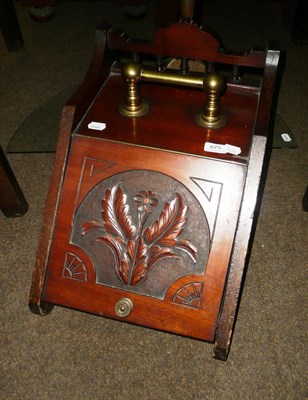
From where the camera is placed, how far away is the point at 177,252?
96 centimetres

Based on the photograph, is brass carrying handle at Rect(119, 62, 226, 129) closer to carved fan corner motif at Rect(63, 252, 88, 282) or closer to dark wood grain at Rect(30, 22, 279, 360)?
dark wood grain at Rect(30, 22, 279, 360)

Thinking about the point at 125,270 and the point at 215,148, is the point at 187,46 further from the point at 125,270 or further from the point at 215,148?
the point at 125,270

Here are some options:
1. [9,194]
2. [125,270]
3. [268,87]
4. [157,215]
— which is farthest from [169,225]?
[9,194]

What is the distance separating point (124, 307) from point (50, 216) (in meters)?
0.28

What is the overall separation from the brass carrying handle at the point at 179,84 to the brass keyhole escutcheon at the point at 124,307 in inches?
18.0

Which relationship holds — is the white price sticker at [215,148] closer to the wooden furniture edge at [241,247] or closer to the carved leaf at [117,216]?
the wooden furniture edge at [241,247]

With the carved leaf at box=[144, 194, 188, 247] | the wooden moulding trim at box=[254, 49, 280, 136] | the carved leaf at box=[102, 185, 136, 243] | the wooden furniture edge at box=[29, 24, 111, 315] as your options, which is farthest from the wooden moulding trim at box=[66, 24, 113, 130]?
the wooden moulding trim at box=[254, 49, 280, 136]

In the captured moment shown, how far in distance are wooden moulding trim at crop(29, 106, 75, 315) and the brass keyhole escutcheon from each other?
19 cm

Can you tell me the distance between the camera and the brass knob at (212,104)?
37.7 inches

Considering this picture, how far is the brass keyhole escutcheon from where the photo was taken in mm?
940

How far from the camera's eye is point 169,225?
0.96 metres

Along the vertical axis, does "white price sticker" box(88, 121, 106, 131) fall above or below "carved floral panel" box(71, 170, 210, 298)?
above

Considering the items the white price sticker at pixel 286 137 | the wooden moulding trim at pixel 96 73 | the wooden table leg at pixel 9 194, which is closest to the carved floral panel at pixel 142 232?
the wooden moulding trim at pixel 96 73

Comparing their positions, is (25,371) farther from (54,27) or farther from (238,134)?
(54,27)
